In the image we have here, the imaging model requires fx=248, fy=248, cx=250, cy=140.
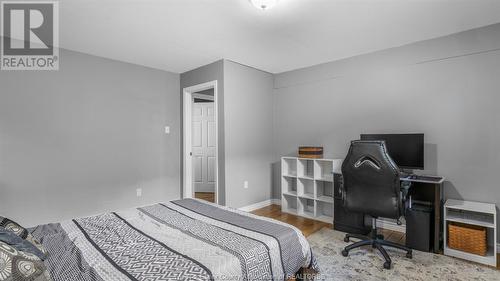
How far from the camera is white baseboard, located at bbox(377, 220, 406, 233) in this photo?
3236mm

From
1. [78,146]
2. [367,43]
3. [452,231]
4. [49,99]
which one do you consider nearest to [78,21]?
[49,99]

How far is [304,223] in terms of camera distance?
3584mm

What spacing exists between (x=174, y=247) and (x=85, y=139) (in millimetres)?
2751

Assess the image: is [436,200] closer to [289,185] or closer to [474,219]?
[474,219]

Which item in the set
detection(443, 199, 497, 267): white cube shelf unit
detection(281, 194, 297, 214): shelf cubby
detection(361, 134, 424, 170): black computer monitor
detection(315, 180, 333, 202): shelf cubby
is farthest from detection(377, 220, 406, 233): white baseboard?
detection(281, 194, 297, 214): shelf cubby

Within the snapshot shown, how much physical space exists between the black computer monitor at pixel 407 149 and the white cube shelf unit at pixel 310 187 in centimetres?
78

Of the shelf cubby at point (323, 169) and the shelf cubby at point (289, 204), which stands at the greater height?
the shelf cubby at point (323, 169)

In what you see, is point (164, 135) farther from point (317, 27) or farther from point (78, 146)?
point (317, 27)

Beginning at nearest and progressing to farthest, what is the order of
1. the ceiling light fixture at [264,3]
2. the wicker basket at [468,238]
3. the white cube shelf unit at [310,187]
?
the ceiling light fixture at [264,3] → the wicker basket at [468,238] → the white cube shelf unit at [310,187]

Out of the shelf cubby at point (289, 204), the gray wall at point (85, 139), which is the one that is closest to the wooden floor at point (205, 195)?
the gray wall at point (85, 139)

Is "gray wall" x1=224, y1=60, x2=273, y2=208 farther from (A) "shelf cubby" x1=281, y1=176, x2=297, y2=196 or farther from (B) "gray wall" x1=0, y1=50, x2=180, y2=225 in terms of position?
(B) "gray wall" x1=0, y1=50, x2=180, y2=225

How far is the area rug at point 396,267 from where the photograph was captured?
7.12 ft

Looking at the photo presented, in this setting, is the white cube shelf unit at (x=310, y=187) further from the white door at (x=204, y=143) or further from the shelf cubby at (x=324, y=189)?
the white door at (x=204, y=143)

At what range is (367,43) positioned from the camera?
3.17 metres
